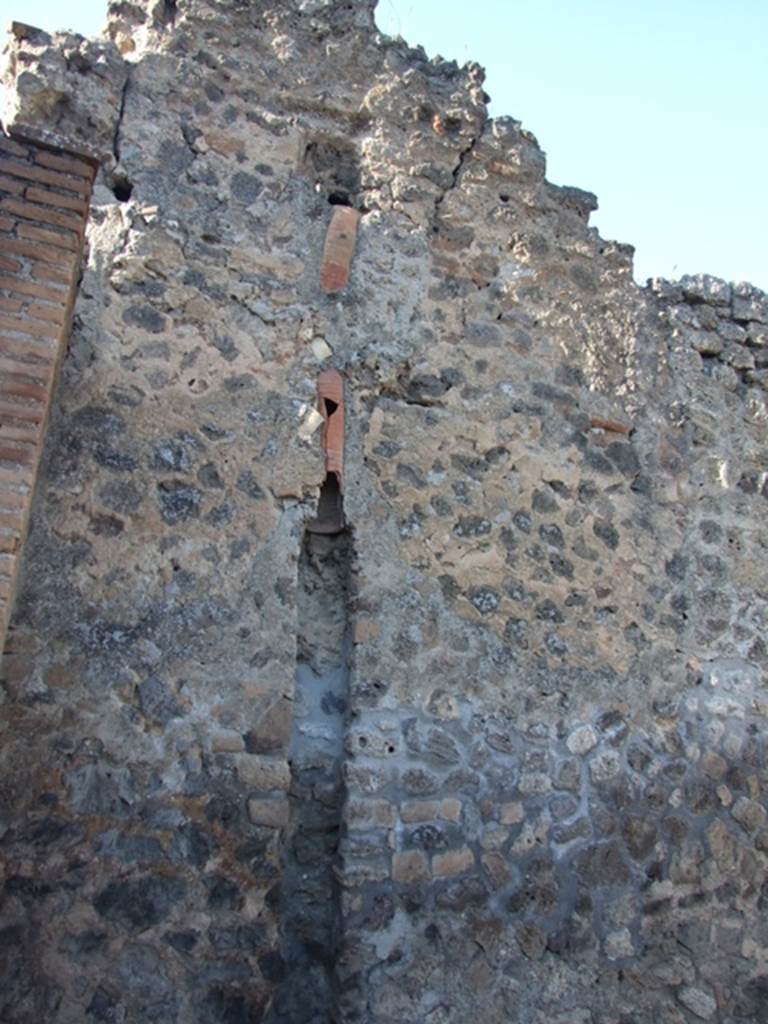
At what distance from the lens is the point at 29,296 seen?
10.4ft

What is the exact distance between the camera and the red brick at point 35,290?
3137mm

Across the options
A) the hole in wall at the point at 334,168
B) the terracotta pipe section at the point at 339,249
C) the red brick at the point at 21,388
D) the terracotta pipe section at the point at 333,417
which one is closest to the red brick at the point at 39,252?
the red brick at the point at 21,388

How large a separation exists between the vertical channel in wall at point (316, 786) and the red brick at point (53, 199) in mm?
1450

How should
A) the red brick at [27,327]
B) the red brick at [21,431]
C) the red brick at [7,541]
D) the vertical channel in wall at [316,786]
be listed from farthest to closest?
the vertical channel in wall at [316,786], the red brick at [27,327], the red brick at [21,431], the red brick at [7,541]

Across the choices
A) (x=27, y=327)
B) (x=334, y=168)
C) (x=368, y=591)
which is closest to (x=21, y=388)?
(x=27, y=327)

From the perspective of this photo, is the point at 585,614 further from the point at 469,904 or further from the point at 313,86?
the point at 313,86

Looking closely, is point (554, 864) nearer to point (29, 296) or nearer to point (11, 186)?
point (29, 296)

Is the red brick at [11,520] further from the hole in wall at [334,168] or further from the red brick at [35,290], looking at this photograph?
the hole in wall at [334,168]

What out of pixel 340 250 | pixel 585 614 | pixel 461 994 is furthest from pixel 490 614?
pixel 340 250

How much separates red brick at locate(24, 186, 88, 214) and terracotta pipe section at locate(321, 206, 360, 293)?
1205 millimetres

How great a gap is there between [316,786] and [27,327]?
1.87m

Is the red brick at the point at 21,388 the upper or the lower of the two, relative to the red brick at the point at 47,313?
lower

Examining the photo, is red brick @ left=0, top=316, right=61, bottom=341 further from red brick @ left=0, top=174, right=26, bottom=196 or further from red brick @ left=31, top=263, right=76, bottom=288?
red brick @ left=0, top=174, right=26, bottom=196

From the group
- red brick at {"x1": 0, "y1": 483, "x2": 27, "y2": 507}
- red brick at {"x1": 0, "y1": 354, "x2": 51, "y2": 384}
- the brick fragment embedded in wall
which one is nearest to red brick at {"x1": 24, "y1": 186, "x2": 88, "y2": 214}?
the brick fragment embedded in wall
